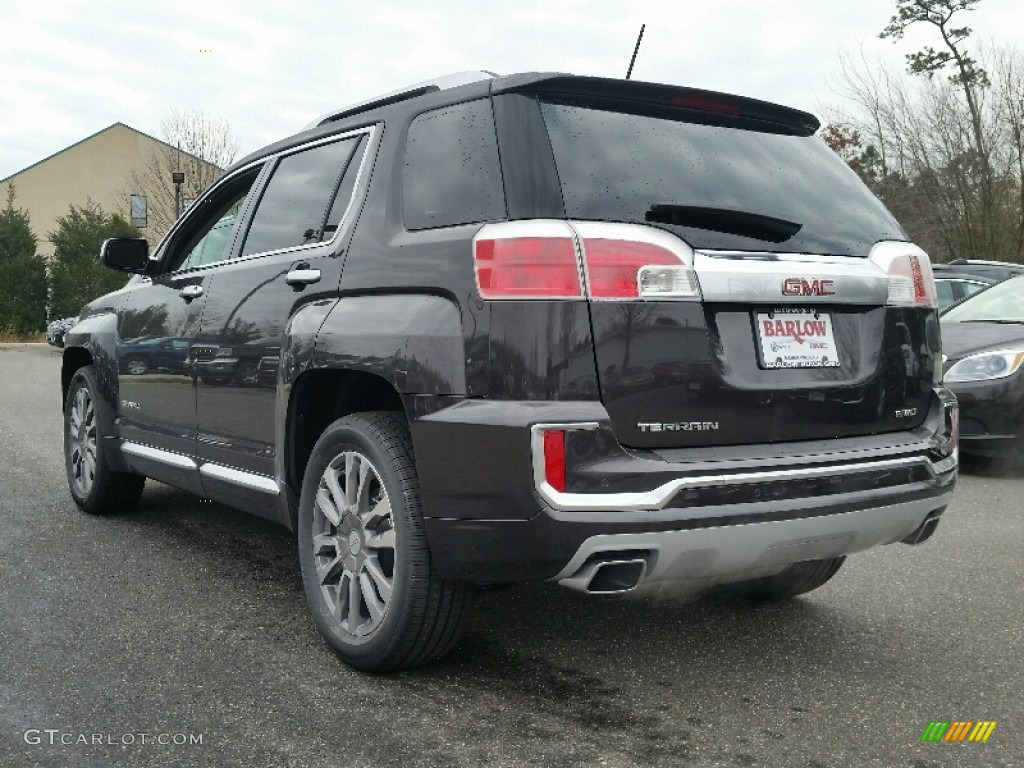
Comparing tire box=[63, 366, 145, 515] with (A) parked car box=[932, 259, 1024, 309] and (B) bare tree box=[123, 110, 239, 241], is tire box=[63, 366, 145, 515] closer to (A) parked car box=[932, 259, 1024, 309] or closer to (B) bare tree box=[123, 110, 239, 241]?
(A) parked car box=[932, 259, 1024, 309]

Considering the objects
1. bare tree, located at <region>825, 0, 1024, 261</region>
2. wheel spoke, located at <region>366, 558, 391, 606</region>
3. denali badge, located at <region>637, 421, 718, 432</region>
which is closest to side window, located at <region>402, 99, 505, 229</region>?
denali badge, located at <region>637, 421, 718, 432</region>

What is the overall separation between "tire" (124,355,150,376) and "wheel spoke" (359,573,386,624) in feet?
6.89

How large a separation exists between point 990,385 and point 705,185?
17.0 ft

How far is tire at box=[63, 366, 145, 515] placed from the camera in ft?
18.9

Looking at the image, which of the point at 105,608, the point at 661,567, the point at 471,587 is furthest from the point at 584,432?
the point at 105,608

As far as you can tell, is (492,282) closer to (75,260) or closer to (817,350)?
(817,350)

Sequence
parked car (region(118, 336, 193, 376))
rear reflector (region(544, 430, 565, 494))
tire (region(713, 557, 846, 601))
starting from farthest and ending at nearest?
parked car (region(118, 336, 193, 376))
tire (region(713, 557, 846, 601))
rear reflector (region(544, 430, 565, 494))

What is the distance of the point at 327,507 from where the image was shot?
367 centimetres

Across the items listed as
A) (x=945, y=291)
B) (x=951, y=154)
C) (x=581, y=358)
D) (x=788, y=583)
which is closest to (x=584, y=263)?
(x=581, y=358)

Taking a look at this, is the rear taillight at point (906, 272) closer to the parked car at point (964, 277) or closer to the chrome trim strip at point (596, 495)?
the chrome trim strip at point (596, 495)

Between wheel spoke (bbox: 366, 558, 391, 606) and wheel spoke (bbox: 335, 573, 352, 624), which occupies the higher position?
wheel spoke (bbox: 366, 558, 391, 606)

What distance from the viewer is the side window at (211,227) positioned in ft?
15.6

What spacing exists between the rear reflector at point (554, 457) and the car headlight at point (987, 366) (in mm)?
5579

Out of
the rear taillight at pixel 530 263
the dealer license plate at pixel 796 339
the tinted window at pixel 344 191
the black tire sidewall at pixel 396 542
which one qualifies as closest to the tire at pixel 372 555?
the black tire sidewall at pixel 396 542
